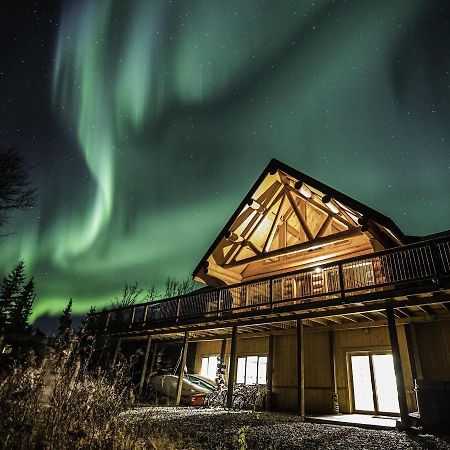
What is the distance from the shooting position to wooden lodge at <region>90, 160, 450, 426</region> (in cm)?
1066

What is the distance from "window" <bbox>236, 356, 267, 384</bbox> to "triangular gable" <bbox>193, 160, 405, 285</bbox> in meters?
4.04

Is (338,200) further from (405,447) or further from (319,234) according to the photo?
(405,447)

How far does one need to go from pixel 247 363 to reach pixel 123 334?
742cm

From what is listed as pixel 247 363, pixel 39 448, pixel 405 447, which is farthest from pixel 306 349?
pixel 39 448

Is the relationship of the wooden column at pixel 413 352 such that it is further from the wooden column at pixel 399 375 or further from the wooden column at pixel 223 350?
the wooden column at pixel 223 350

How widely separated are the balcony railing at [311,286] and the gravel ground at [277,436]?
399 centimetres

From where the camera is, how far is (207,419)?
9.30 meters

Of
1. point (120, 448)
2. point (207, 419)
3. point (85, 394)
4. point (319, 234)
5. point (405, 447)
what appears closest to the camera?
point (120, 448)

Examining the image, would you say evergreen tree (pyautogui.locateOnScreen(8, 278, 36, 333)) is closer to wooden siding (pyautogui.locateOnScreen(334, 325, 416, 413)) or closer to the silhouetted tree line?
the silhouetted tree line

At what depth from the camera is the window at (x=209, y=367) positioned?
1831cm

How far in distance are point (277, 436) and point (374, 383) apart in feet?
23.0

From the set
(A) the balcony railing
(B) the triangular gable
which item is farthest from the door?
(B) the triangular gable

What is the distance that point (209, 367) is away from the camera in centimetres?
1862

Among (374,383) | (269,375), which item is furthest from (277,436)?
(269,375)
